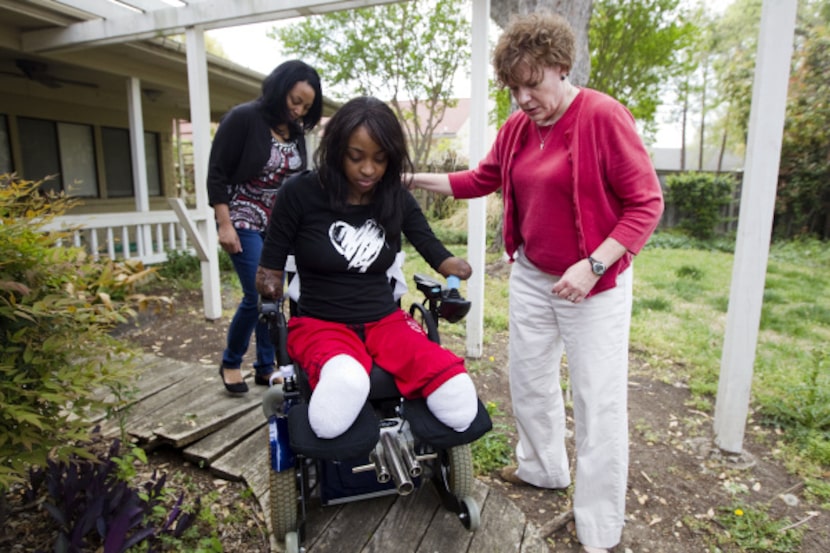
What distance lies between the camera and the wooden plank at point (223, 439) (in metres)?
2.34

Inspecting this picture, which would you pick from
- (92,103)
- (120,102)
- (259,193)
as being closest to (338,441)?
(259,193)

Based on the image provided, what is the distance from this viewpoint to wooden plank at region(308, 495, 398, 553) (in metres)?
1.84

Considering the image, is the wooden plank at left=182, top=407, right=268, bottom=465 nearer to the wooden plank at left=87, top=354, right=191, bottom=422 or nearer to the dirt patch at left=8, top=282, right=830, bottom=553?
the dirt patch at left=8, top=282, right=830, bottom=553

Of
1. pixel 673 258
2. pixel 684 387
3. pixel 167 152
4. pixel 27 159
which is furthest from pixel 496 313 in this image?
pixel 167 152

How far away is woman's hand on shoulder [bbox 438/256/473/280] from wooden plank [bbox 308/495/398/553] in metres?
0.91

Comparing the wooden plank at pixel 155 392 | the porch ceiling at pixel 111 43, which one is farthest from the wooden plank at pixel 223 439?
the porch ceiling at pixel 111 43

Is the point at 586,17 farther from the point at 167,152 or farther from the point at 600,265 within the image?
the point at 167,152

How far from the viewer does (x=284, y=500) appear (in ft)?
5.81

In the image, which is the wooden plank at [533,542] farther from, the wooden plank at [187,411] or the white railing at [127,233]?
the white railing at [127,233]

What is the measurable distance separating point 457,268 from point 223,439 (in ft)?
4.58

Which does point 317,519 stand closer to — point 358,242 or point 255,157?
point 358,242

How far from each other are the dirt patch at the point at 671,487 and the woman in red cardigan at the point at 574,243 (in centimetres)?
27

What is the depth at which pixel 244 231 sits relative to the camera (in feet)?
8.48

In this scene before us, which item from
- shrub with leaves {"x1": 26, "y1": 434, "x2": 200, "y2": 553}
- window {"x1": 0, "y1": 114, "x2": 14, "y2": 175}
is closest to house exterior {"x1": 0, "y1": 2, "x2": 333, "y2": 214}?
window {"x1": 0, "y1": 114, "x2": 14, "y2": 175}
